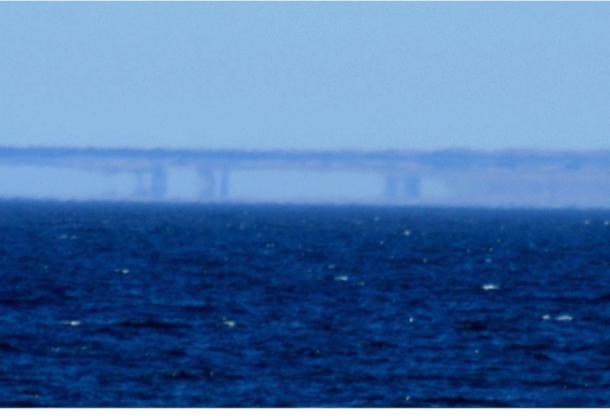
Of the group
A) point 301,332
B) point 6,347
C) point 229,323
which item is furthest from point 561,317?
point 6,347

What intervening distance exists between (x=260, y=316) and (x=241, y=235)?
A: 8113 cm

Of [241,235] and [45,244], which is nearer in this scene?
[45,244]

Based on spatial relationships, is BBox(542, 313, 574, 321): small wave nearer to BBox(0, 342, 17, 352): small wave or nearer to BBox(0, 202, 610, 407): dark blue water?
BBox(0, 202, 610, 407): dark blue water

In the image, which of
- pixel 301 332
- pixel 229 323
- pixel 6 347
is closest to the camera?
pixel 6 347

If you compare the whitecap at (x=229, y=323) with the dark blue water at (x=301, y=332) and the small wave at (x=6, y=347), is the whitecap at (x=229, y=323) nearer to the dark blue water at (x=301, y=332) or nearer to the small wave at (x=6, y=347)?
the dark blue water at (x=301, y=332)

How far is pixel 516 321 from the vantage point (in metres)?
49.8

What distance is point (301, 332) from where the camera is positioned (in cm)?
4575

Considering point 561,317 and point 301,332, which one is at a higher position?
point 561,317

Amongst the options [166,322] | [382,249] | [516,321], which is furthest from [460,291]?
[382,249]

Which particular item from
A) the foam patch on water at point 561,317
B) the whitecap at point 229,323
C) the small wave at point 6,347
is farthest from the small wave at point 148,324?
the foam patch on water at point 561,317

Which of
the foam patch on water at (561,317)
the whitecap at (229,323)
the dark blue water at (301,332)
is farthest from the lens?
the foam patch on water at (561,317)

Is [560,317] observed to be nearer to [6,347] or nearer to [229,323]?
[229,323]

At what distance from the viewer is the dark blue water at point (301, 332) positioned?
115 ft

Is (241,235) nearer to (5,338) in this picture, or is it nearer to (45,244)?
(45,244)
